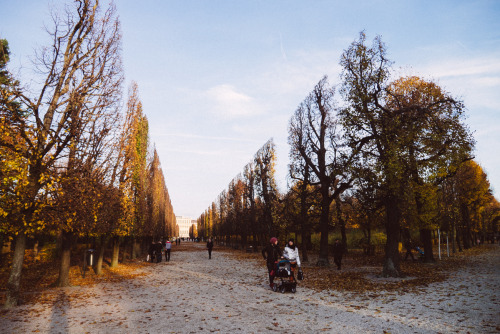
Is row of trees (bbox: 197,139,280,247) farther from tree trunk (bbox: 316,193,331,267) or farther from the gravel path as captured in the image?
the gravel path

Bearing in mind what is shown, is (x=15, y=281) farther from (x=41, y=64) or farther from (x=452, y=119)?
(x=452, y=119)

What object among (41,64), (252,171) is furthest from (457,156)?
(252,171)

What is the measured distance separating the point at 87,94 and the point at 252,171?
30.4 metres

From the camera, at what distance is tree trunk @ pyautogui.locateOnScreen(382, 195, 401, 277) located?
15.9 meters

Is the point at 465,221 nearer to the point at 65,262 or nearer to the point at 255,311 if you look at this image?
the point at 255,311

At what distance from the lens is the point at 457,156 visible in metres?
15.8

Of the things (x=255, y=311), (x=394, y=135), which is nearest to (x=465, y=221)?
(x=394, y=135)

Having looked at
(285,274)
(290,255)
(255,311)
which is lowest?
(255,311)

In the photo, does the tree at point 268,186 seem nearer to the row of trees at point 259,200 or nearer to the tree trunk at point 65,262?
the row of trees at point 259,200

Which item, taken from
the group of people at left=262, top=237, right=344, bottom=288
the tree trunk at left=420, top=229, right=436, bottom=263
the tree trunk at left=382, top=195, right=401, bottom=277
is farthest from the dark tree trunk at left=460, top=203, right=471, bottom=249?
the group of people at left=262, top=237, right=344, bottom=288

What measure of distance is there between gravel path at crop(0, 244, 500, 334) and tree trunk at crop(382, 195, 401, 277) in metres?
2.25

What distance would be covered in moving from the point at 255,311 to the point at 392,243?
377 inches

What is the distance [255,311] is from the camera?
950 centimetres

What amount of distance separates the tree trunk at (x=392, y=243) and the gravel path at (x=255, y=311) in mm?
2247
